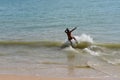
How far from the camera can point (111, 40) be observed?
772 inches

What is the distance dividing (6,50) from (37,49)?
178 cm

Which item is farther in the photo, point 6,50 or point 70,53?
point 6,50

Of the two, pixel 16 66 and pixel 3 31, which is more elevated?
pixel 3 31

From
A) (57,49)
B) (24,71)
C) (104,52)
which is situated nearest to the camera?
(24,71)

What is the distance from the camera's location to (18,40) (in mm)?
21438

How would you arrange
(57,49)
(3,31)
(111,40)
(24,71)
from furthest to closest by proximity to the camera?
1. (3,31)
2. (111,40)
3. (57,49)
4. (24,71)

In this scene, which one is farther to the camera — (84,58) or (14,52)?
(14,52)

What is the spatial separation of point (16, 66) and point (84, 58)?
3379 mm

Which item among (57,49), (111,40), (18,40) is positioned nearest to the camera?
(57,49)

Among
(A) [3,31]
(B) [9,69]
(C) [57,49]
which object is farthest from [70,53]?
(A) [3,31]

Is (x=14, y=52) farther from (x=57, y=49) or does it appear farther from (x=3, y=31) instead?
Answer: (x=3, y=31)

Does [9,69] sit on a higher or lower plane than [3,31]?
lower

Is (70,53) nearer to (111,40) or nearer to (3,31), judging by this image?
(111,40)

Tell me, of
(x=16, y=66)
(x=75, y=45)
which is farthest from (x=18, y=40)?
(x=16, y=66)
